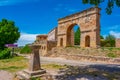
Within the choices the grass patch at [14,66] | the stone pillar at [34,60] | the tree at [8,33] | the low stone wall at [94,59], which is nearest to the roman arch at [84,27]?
the low stone wall at [94,59]

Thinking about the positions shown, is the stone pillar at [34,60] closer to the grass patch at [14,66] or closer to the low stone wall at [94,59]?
the grass patch at [14,66]

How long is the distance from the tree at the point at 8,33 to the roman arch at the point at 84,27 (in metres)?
12.2

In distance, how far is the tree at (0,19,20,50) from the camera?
116 feet

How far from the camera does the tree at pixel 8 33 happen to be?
35375 millimetres

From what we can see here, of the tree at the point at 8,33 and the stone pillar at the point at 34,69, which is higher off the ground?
the tree at the point at 8,33

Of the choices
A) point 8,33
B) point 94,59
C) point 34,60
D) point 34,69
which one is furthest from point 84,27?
point 8,33

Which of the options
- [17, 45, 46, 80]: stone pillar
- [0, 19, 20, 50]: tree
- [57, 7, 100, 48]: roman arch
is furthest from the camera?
[0, 19, 20, 50]: tree

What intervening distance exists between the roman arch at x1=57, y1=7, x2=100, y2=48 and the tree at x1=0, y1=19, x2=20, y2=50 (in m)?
12.2

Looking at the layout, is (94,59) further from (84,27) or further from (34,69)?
(34,69)

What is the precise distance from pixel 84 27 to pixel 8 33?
18689 mm

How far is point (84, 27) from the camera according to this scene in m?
23.2

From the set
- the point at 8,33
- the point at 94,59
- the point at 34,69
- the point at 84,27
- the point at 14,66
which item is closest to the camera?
the point at 34,69

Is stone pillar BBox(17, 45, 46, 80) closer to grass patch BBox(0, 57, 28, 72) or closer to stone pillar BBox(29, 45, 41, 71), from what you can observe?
stone pillar BBox(29, 45, 41, 71)

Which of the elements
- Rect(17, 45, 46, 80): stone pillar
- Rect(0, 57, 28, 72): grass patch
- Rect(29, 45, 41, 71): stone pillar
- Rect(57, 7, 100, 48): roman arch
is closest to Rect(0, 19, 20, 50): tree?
Rect(57, 7, 100, 48): roman arch
